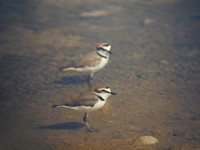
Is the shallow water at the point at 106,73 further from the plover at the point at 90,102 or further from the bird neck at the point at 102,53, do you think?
the bird neck at the point at 102,53

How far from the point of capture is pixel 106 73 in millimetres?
8875

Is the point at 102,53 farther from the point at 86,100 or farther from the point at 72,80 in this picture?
the point at 86,100

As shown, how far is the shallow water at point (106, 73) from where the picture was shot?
574 cm

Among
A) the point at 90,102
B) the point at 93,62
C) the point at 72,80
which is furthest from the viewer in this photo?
the point at 72,80

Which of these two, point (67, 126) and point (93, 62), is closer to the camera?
point (67, 126)

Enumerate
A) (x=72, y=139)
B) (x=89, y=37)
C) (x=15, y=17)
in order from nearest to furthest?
1. (x=72, y=139)
2. (x=89, y=37)
3. (x=15, y=17)

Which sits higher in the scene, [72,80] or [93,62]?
[93,62]

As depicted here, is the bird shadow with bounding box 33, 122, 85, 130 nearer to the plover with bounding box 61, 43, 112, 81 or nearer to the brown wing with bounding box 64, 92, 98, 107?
the brown wing with bounding box 64, 92, 98, 107

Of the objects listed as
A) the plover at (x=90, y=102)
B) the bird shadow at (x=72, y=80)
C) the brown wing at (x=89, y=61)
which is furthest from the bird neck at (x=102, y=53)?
the plover at (x=90, y=102)

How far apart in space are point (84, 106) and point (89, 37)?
251 inches

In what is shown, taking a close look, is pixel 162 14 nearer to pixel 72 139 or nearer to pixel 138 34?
pixel 138 34

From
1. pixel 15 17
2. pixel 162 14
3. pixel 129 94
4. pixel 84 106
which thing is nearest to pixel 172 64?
pixel 129 94

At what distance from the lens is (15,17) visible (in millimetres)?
13523

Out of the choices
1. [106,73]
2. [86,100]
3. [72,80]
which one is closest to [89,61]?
[72,80]
